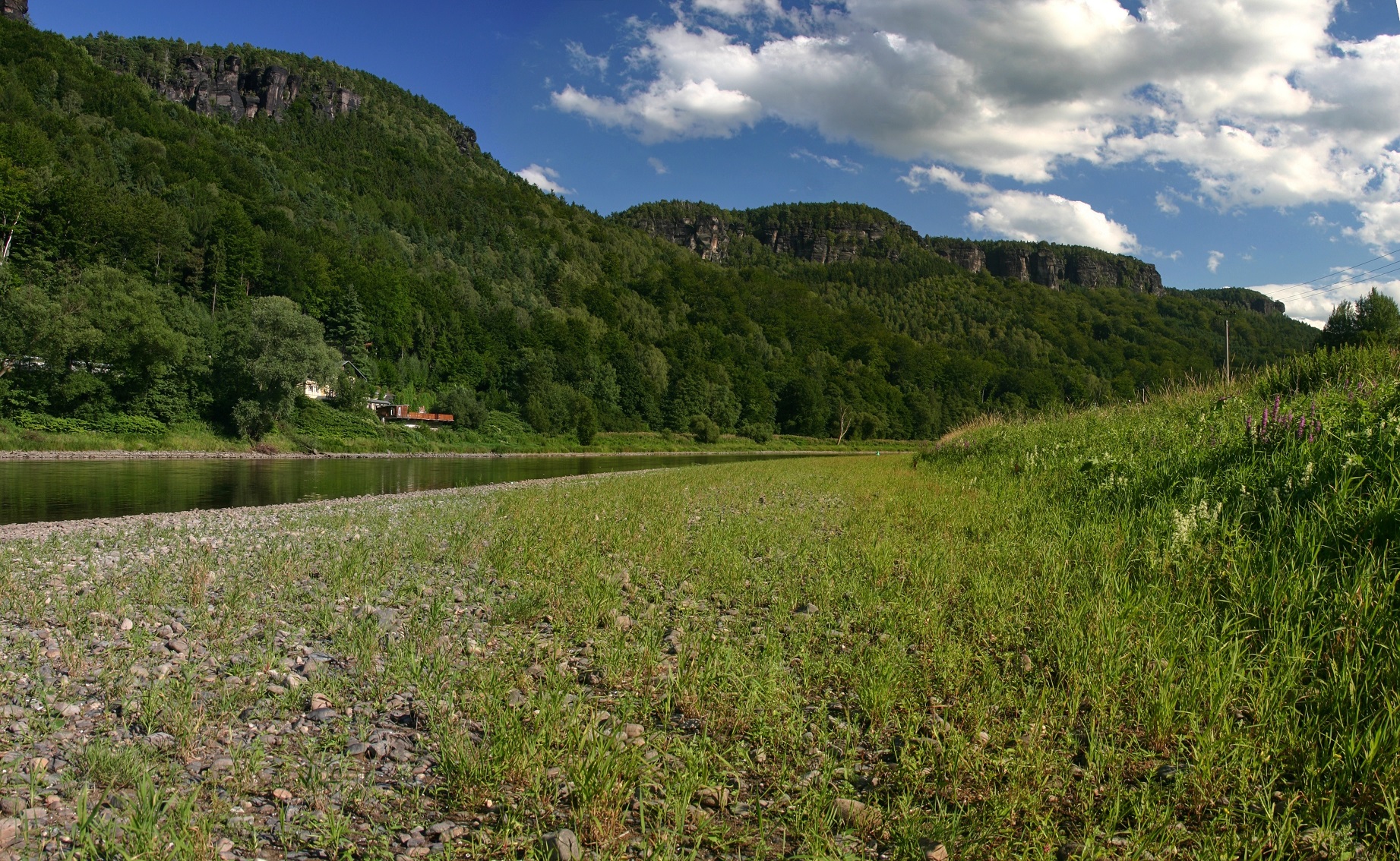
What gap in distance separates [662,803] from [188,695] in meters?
3.15

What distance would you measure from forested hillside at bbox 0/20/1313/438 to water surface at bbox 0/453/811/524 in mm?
14220

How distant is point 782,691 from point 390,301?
344 feet

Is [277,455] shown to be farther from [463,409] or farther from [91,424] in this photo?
[463,409]

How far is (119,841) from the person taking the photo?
118 inches

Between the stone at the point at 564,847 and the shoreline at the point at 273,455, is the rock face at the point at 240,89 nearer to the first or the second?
the shoreline at the point at 273,455

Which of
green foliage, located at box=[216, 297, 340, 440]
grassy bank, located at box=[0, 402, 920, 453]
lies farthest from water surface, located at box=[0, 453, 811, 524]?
green foliage, located at box=[216, 297, 340, 440]

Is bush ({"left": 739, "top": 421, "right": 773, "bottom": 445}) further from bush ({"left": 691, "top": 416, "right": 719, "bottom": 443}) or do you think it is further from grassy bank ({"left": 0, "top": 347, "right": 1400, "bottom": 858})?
grassy bank ({"left": 0, "top": 347, "right": 1400, "bottom": 858})

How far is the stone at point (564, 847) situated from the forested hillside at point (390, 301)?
27.8 metres

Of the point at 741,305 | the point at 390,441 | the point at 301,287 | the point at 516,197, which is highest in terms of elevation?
the point at 516,197

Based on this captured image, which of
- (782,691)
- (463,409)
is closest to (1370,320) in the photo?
(782,691)

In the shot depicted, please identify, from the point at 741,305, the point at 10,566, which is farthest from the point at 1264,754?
the point at 741,305

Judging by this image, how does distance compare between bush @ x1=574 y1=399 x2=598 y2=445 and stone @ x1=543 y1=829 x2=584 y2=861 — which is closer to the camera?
stone @ x1=543 y1=829 x2=584 y2=861

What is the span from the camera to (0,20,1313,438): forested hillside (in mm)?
56250

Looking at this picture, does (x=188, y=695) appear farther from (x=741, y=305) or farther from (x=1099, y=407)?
(x=741, y=305)
